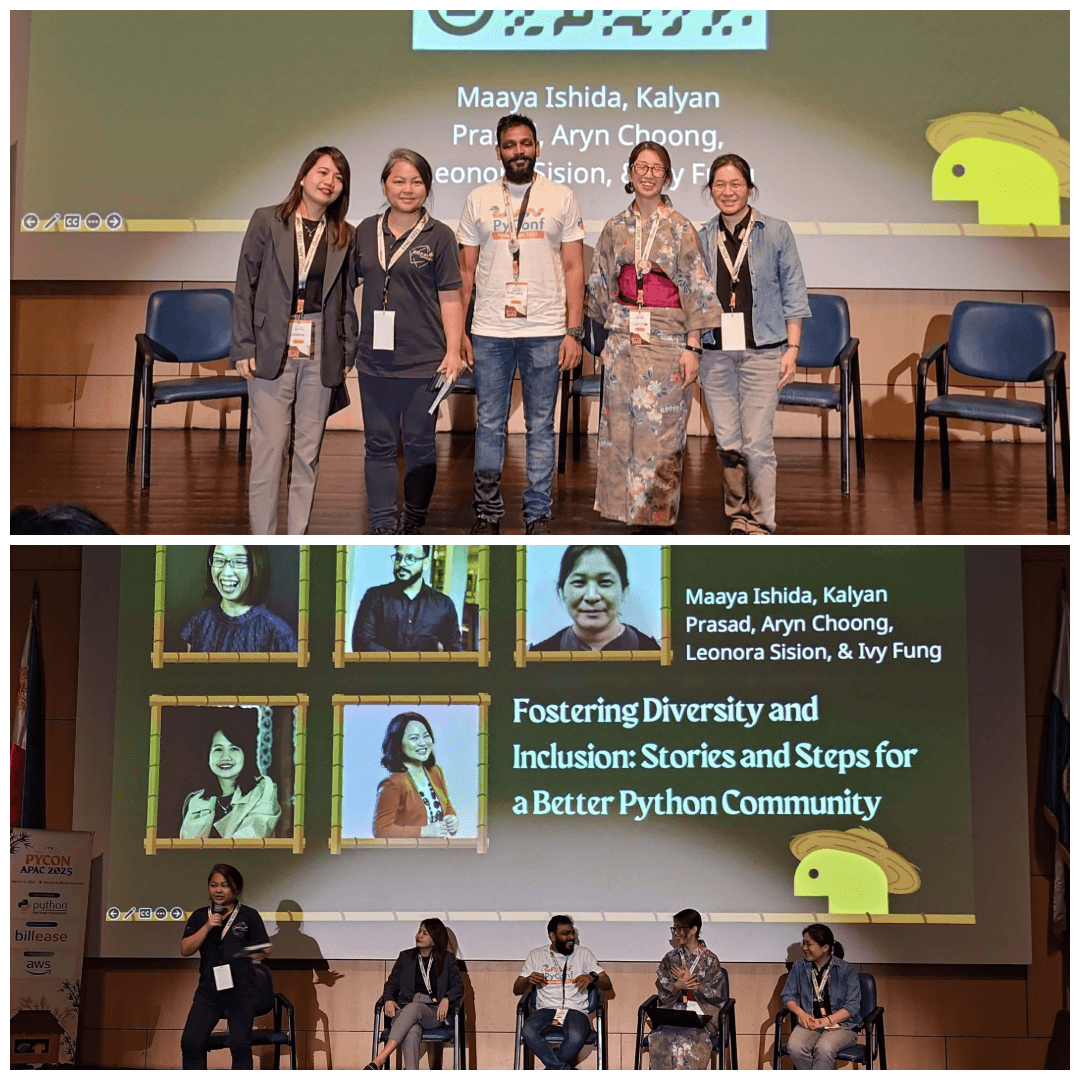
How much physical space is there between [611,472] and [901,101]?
112 inches

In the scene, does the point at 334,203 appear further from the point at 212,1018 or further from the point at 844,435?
the point at 212,1018

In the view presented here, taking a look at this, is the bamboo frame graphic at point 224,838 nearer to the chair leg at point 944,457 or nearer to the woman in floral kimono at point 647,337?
the woman in floral kimono at point 647,337

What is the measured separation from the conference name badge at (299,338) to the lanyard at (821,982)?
3099 mm

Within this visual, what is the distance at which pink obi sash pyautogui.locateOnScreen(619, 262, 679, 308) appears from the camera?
4570mm

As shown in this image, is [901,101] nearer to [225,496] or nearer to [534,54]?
[534,54]

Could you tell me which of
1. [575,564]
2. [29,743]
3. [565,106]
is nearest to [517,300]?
[575,564]

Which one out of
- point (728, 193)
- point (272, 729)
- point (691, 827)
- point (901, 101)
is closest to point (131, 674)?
point (272, 729)

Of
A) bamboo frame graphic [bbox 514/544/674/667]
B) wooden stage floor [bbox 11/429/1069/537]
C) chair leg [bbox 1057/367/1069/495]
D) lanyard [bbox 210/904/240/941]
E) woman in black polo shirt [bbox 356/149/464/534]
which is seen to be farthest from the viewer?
bamboo frame graphic [bbox 514/544/674/667]

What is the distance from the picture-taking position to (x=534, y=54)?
21.3 feet

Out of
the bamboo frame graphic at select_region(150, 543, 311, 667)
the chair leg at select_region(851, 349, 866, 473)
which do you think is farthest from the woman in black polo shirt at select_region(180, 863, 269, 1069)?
the chair leg at select_region(851, 349, 866, 473)

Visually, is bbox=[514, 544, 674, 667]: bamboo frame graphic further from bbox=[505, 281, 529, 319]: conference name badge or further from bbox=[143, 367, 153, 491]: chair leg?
bbox=[505, 281, 529, 319]: conference name badge

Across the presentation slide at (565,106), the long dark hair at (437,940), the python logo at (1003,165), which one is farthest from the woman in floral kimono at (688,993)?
the python logo at (1003,165)

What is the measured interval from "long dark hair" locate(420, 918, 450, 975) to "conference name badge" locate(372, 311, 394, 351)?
8.18 feet

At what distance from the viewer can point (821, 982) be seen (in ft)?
18.1
